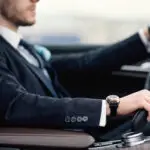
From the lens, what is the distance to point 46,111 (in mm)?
1702

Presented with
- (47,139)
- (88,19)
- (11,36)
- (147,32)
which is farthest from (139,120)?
(88,19)

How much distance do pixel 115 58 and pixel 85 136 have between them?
41.8 inches

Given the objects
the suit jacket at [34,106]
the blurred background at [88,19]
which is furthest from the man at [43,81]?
the blurred background at [88,19]

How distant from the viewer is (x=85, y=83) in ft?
9.16

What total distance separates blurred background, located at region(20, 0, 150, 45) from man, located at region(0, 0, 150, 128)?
3.31 feet

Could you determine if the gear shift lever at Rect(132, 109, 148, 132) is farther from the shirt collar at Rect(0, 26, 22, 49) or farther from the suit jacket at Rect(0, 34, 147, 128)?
the shirt collar at Rect(0, 26, 22, 49)

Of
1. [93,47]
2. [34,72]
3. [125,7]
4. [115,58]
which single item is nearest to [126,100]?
[34,72]

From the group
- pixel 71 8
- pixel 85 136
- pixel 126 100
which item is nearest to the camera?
pixel 85 136

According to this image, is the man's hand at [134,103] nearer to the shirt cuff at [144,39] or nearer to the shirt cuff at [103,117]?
the shirt cuff at [103,117]

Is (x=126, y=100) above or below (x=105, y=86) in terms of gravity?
above

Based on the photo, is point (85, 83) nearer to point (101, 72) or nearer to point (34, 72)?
point (101, 72)

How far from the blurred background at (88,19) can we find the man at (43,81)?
3.31 feet

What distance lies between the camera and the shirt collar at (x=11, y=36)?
2.09m

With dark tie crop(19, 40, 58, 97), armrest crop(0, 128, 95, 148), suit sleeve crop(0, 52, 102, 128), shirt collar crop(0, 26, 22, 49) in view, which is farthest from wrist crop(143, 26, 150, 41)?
armrest crop(0, 128, 95, 148)
